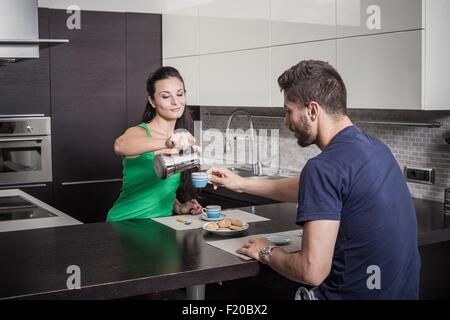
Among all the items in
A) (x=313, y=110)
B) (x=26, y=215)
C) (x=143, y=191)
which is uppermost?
(x=313, y=110)

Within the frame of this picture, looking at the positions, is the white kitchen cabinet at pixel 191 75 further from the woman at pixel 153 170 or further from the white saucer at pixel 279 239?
the white saucer at pixel 279 239

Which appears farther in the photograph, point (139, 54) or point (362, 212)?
point (139, 54)

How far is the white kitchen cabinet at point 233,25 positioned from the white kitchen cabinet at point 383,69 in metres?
0.74

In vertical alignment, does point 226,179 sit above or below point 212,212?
above

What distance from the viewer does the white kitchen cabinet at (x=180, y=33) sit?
14.6ft

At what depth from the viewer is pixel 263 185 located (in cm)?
258

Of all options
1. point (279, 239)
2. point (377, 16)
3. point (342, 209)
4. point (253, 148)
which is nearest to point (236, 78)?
point (253, 148)

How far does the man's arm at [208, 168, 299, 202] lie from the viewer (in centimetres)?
252

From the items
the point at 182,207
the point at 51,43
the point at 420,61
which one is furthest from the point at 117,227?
the point at 420,61

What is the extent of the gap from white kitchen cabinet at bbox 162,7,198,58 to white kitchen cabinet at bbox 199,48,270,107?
0.22 metres

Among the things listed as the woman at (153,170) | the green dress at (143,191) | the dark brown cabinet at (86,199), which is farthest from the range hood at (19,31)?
the dark brown cabinet at (86,199)

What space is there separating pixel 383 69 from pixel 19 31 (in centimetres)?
170

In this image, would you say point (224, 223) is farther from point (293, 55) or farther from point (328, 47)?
point (293, 55)

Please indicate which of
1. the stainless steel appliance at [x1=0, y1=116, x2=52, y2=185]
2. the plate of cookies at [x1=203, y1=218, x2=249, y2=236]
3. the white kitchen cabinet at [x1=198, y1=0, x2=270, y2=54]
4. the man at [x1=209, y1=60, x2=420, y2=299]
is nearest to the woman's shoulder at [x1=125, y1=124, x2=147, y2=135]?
the plate of cookies at [x1=203, y1=218, x2=249, y2=236]
